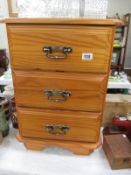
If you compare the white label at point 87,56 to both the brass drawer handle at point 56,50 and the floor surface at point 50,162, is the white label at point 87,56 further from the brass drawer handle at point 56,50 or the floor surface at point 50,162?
the floor surface at point 50,162

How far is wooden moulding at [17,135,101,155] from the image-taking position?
0.70m

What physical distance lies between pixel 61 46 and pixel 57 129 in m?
0.33

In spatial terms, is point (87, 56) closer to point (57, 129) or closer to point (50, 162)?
point (57, 129)

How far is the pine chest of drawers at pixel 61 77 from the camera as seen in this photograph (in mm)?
540

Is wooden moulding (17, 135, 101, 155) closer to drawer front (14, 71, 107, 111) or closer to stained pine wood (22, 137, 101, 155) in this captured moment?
stained pine wood (22, 137, 101, 155)

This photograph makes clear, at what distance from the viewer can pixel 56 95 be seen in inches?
25.0

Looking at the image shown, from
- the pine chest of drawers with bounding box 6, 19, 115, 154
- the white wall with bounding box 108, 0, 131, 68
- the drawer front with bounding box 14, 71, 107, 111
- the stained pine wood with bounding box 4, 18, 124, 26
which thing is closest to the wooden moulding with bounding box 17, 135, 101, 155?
the pine chest of drawers with bounding box 6, 19, 115, 154

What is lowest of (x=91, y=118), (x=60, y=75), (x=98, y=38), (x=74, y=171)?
(x=74, y=171)

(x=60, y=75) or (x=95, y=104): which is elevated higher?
(x=60, y=75)

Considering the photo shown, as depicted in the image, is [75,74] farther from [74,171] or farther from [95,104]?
[74,171]

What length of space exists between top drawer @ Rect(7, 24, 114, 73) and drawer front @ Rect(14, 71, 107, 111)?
29 millimetres

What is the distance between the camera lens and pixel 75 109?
0.65 m

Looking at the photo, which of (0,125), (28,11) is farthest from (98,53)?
(0,125)

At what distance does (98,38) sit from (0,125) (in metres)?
0.59
